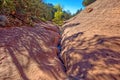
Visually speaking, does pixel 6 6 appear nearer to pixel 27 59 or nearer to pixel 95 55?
pixel 27 59

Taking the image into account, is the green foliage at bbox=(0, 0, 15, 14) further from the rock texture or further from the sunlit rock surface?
the rock texture

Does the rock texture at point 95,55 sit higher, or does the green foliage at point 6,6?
the green foliage at point 6,6

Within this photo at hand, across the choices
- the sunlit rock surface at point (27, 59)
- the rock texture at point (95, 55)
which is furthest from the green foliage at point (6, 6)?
the rock texture at point (95, 55)

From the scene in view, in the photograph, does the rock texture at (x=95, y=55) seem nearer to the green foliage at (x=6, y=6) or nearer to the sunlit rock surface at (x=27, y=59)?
the sunlit rock surface at (x=27, y=59)

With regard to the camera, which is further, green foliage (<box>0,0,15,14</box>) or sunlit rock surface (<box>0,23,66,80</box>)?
green foliage (<box>0,0,15,14</box>)

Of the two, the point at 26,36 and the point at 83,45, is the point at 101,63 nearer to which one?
the point at 83,45

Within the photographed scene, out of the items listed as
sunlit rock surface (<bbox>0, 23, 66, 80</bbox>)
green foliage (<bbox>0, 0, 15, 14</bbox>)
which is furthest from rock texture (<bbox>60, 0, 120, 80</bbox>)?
A: green foliage (<bbox>0, 0, 15, 14</bbox>)

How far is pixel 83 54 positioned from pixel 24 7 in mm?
5278

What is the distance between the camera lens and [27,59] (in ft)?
14.4

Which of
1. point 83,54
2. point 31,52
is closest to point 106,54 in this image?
point 83,54

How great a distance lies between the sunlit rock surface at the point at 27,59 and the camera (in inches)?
152

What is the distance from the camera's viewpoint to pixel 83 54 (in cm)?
472

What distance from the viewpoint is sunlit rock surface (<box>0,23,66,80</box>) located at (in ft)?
12.7

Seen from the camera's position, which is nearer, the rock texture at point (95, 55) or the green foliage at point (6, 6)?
the rock texture at point (95, 55)
